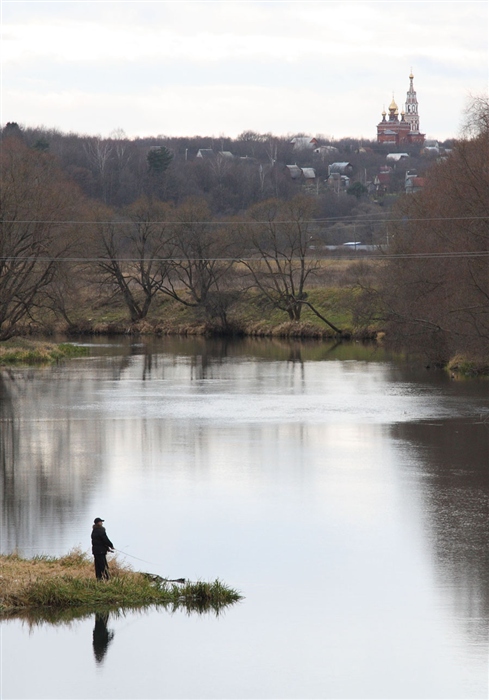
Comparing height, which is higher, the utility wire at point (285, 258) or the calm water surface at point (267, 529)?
the utility wire at point (285, 258)

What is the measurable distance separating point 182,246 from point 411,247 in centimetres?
2127

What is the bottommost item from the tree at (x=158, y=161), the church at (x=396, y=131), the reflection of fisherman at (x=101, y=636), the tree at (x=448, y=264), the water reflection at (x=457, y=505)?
the reflection of fisherman at (x=101, y=636)

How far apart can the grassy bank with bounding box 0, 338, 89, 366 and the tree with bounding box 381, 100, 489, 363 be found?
14.6m

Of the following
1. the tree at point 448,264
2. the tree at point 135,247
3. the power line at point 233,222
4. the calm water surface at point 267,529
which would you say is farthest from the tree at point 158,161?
the calm water surface at point 267,529

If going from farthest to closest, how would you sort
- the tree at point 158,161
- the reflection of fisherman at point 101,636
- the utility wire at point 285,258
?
the tree at point 158,161, the utility wire at point 285,258, the reflection of fisherman at point 101,636

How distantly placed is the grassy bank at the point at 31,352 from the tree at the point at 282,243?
1660 cm

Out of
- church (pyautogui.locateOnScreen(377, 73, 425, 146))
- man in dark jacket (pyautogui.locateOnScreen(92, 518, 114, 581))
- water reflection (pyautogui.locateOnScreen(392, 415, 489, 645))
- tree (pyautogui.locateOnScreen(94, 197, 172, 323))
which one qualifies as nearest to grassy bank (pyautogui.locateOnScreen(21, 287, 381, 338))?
tree (pyautogui.locateOnScreen(94, 197, 172, 323))

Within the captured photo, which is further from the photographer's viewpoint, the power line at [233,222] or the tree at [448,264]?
the power line at [233,222]

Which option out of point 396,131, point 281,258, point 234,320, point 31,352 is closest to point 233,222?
point 281,258

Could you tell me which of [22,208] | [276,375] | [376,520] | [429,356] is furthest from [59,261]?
[376,520]

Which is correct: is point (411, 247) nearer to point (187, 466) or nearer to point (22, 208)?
point (22, 208)

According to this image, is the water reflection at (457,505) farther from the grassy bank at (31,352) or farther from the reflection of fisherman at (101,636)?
the grassy bank at (31,352)

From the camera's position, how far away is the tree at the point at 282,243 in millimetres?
62062

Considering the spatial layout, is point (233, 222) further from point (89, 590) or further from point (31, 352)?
point (89, 590)
